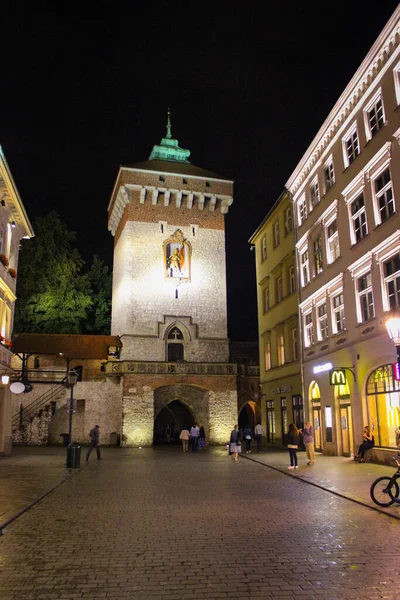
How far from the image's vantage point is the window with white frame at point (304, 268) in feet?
95.0

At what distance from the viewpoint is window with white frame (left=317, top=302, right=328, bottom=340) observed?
2635cm

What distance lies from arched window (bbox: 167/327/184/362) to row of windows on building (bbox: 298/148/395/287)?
49.4 ft

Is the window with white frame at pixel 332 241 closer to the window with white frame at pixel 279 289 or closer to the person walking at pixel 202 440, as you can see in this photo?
the window with white frame at pixel 279 289

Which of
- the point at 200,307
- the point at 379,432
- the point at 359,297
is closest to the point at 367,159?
the point at 359,297

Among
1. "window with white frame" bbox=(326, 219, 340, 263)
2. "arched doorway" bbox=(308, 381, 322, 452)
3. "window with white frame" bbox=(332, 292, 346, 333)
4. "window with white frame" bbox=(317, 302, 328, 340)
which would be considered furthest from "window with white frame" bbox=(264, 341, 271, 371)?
"window with white frame" bbox=(326, 219, 340, 263)

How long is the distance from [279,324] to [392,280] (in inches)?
547

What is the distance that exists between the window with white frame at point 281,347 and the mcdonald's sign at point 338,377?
384 inches

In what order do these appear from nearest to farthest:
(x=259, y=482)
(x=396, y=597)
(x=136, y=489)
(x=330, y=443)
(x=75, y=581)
Result: (x=396, y=597), (x=75, y=581), (x=136, y=489), (x=259, y=482), (x=330, y=443)

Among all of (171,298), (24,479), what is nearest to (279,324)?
(171,298)

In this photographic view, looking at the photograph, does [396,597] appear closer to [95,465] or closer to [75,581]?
[75,581]

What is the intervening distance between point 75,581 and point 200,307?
3686cm

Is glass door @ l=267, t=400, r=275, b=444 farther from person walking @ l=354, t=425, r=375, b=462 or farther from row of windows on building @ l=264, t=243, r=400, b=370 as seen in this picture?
person walking @ l=354, t=425, r=375, b=462

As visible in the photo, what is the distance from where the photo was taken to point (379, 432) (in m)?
20.7

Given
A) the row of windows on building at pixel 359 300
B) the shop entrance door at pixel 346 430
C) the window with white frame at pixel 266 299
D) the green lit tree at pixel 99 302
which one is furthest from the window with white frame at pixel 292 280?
the green lit tree at pixel 99 302
